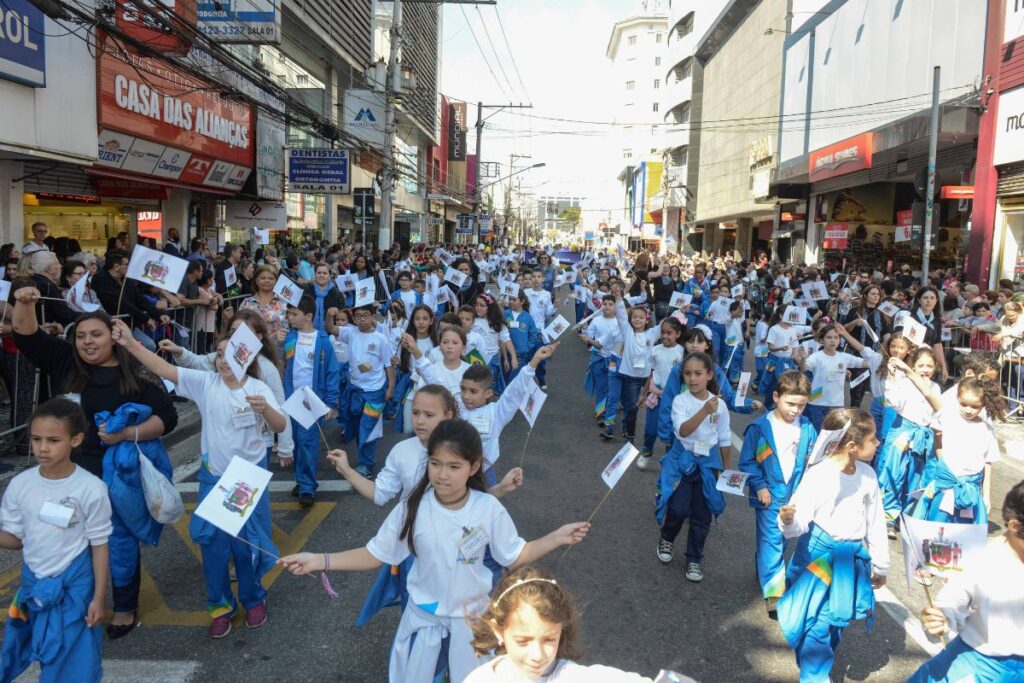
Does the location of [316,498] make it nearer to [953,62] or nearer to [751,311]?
[751,311]

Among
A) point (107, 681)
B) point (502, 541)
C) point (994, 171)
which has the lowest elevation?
point (107, 681)

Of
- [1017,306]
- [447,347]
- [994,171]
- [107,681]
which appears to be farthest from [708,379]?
[994,171]

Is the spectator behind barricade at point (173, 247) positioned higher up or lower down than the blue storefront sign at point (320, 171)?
lower down

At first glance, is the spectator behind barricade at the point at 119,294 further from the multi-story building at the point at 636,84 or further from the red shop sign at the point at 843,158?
the multi-story building at the point at 636,84

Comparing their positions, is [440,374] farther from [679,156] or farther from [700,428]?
[679,156]

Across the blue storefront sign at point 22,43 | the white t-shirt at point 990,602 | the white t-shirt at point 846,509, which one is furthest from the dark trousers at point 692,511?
the blue storefront sign at point 22,43

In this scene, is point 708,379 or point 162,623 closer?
→ point 162,623

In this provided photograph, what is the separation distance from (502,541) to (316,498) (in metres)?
3.95

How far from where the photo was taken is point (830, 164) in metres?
25.4

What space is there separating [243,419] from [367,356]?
290cm

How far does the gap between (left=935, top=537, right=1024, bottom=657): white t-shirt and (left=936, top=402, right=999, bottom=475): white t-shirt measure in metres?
2.42

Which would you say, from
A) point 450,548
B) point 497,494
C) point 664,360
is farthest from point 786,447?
point 664,360

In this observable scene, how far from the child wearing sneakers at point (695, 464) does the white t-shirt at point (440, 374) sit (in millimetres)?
1563

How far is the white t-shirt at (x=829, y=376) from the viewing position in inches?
286
